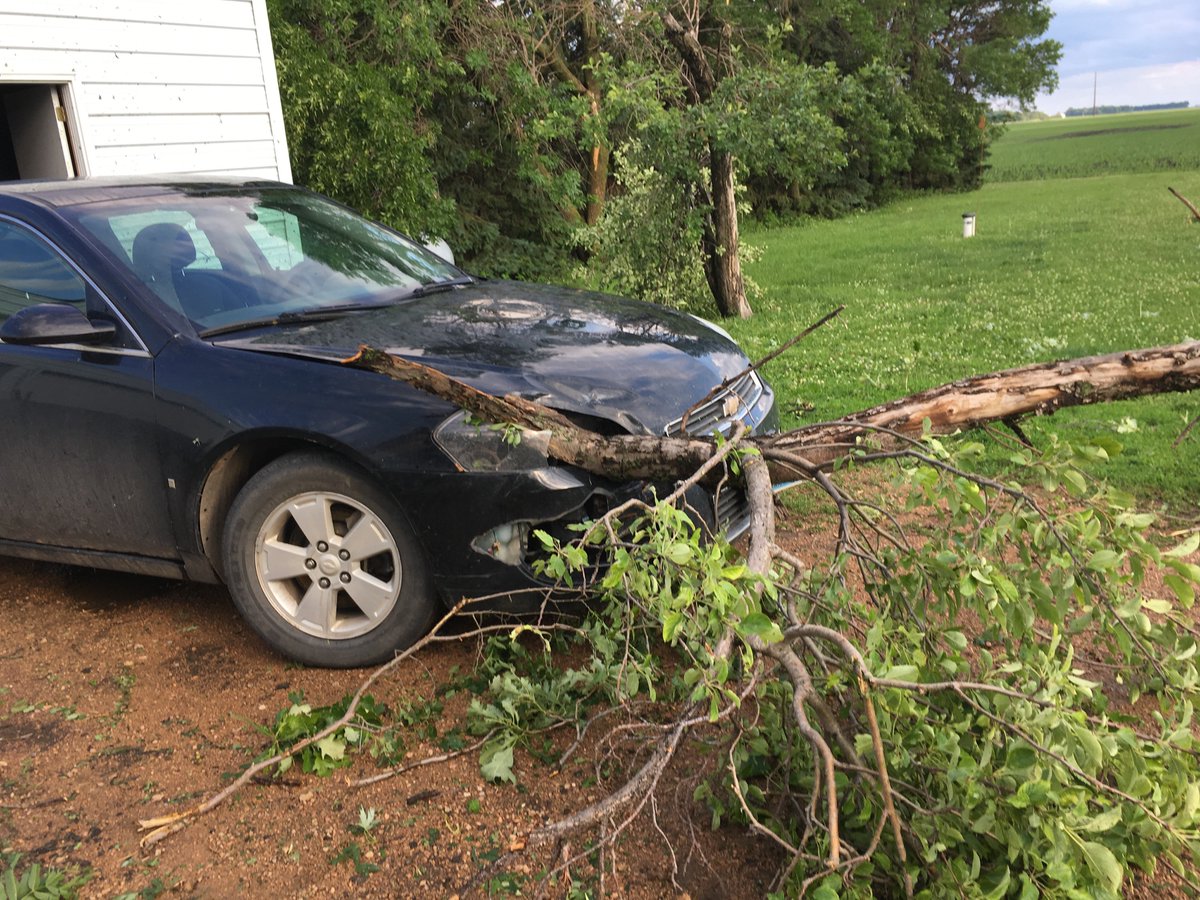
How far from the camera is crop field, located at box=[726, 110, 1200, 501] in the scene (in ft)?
21.9

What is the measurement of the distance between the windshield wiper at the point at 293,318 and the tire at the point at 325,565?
610 mm

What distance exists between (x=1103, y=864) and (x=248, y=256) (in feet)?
12.3

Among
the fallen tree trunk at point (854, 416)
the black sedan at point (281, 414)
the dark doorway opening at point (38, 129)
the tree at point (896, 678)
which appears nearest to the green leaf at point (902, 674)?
the tree at point (896, 678)

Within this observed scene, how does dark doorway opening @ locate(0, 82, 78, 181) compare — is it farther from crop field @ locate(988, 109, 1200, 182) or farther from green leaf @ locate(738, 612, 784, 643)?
crop field @ locate(988, 109, 1200, 182)

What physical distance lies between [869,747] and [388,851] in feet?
4.48

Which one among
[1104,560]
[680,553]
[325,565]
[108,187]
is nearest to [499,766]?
[325,565]

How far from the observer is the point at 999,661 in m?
2.78

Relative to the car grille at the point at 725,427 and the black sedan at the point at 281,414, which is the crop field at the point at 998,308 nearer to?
the car grille at the point at 725,427

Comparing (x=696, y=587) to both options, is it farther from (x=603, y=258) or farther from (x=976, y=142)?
(x=976, y=142)

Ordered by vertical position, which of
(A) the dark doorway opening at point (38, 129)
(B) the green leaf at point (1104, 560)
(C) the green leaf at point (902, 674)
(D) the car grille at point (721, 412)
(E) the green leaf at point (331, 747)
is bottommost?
(E) the green leaf at point (331, 747)

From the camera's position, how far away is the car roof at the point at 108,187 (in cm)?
421

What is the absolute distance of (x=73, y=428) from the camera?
3.91 meters

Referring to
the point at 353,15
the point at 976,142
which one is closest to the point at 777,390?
the point at 353,15

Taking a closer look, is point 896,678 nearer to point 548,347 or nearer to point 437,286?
point 548,347
